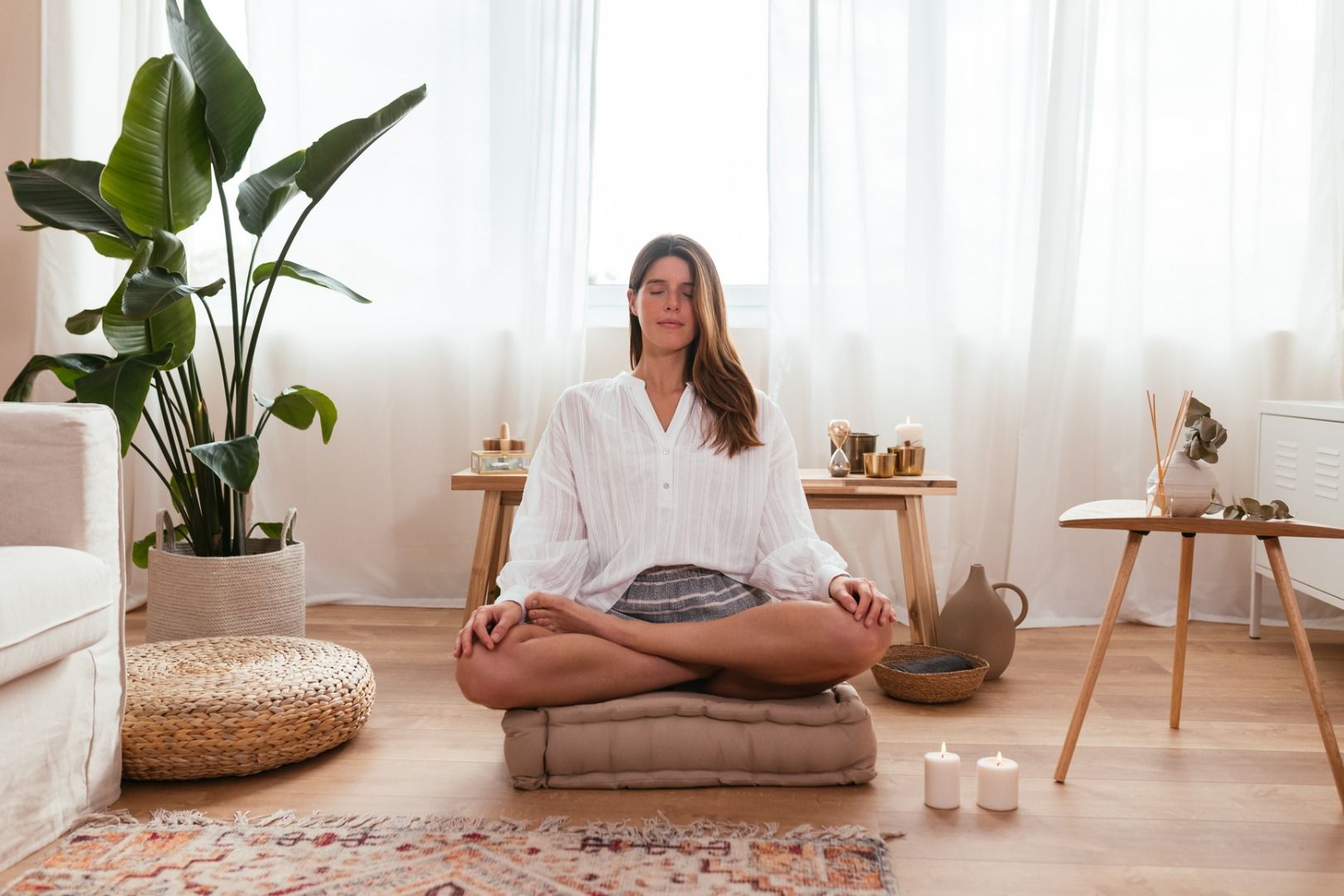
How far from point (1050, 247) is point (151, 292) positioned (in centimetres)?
238

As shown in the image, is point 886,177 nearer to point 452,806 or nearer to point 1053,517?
point 1053,517

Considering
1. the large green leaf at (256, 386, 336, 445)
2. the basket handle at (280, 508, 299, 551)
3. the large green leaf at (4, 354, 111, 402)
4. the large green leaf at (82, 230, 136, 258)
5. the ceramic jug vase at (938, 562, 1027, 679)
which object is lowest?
the ceramic jug vase at (938, 562, 1027, 679)

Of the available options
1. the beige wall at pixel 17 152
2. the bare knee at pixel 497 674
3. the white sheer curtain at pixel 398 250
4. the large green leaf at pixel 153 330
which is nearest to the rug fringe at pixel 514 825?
the bare knee at pixel 497 674

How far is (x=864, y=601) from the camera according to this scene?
80.7 inches

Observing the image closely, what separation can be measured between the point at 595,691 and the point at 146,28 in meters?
2.69

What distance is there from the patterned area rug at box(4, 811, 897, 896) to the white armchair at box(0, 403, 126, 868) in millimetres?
85

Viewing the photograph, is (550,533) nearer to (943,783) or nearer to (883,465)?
(943,783)

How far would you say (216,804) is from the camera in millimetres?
1965

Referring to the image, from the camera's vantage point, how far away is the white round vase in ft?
6.64

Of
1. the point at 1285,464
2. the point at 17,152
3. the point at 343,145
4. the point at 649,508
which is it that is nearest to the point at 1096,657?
the point at 649,508

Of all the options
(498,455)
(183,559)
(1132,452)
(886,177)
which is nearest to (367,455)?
(498,455)


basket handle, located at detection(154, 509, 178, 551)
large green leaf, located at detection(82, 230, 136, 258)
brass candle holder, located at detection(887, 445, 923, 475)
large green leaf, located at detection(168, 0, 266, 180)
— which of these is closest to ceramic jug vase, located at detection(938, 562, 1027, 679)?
brass candle holder, located at detection(887, 445, 923, 475)

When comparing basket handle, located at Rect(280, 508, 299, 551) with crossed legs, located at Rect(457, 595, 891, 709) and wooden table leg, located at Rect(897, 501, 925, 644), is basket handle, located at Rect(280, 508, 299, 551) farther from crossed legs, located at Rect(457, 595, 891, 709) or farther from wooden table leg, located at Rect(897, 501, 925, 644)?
wooden table leg, located at Rect(897, 501, 925, 644)

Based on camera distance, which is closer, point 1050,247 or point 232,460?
point 232,460
